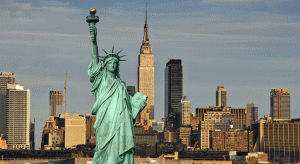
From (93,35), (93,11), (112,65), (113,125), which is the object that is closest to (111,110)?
(113,125)

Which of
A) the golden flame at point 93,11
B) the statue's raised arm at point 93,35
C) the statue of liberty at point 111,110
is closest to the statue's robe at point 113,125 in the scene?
the statue of liberty at point 111,110

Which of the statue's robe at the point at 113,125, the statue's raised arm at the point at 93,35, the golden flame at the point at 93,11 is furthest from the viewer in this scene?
the statue's raised arm at the point at 93,35

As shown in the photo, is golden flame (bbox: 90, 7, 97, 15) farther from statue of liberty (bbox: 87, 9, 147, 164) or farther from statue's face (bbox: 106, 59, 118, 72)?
statue's face (bbox: 106, 59, 118, 72)

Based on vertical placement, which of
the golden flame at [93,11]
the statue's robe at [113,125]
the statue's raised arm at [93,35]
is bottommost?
the statue's robe at [113,125]

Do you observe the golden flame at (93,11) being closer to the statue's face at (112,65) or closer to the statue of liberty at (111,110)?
the statue of liberty at (111,110)

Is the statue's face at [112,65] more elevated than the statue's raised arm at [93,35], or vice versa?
the statue's raised arm at [93,35]

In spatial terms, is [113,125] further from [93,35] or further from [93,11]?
[93,11]

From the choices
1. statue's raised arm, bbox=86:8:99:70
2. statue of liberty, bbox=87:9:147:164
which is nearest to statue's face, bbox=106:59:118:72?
statue of liberty, bbox=87:9:147:164

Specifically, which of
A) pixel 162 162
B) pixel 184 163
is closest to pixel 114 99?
pixel 162 162
